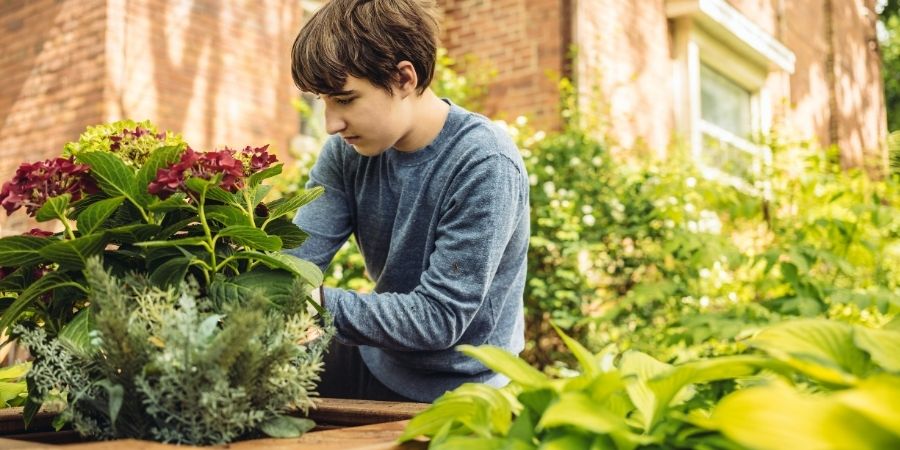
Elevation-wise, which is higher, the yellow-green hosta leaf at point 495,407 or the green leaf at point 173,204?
the green leaf at point 173,204

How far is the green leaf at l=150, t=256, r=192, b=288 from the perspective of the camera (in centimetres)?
136

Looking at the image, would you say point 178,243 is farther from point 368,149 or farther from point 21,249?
point 368,149

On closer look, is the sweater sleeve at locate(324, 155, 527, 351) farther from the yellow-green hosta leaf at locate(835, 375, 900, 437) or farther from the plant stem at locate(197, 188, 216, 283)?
the yellow-green hosta leaf at locate(835, 375, 900, 437)

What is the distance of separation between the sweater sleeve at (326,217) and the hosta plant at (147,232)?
77cm

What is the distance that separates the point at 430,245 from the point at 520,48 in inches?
178

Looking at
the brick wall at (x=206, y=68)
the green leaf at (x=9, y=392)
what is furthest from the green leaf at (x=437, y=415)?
the brick wall at (x=206, y=68)

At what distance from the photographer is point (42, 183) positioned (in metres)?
1.42

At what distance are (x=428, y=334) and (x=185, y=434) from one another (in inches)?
29.5

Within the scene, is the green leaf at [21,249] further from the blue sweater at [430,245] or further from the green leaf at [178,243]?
the blue sweater at [430,245]

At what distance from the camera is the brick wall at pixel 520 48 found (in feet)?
20.4

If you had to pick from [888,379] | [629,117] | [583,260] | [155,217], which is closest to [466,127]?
[155,217]

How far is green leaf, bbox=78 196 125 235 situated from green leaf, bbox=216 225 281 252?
16cm

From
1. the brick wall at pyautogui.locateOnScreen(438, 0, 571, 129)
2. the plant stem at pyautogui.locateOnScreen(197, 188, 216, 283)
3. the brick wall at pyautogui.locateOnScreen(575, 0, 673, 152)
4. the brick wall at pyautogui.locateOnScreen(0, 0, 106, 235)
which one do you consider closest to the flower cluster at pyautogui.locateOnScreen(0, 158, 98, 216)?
the plant stem at pyautogui.locateOnScreen(197, 188, 216, 283)

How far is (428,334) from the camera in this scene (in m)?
1.87
